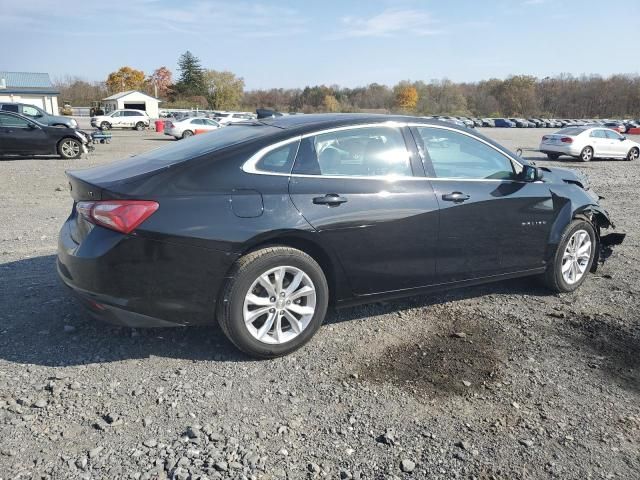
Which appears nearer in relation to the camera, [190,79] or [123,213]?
[123,213]

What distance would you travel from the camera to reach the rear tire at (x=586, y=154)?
21.4 meters

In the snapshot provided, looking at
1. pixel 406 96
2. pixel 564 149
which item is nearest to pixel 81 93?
pixel 406 96

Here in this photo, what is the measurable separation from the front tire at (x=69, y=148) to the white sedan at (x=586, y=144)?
1809cm

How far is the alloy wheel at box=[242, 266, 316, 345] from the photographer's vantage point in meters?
3.59

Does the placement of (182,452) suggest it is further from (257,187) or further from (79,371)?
(257,187)

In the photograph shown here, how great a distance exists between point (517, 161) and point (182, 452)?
3.76 meters

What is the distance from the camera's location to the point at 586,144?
70.0 ft

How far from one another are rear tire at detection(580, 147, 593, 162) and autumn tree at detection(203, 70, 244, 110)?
82.6 m

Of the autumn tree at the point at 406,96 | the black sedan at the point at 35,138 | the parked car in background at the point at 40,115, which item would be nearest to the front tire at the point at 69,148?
the black sedan at the point at 35,138

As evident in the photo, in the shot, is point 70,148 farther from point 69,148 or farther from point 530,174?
point 530,174

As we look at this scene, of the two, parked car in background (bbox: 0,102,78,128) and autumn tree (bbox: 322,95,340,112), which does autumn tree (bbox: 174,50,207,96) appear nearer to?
autumn tree (bbox: 322,95,340,112)

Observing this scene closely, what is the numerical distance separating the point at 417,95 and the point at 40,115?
325 feet

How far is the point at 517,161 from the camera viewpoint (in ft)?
Result: 15.8

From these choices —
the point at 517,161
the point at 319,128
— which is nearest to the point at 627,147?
the point at 517,161
